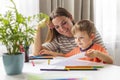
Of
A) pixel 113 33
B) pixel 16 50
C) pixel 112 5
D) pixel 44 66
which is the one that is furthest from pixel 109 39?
pixel 16 50

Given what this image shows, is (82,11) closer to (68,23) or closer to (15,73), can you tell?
(68,23)

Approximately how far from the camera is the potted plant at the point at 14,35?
109 centimetres

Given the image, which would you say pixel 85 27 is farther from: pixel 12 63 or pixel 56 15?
pixel 12 63

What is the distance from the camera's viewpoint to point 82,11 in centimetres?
266

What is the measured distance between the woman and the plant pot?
614 mm

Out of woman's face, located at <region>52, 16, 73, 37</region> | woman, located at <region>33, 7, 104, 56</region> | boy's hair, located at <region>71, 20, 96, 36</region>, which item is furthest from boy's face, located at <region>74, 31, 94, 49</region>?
woman's face, located at <region>52, 16, 73, 37</region>

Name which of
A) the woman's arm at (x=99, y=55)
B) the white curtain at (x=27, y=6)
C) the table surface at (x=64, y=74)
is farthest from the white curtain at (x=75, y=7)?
the table surface at (x=64, y=74)

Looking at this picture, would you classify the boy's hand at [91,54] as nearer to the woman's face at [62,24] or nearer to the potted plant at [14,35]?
the potted plant at [14,35]

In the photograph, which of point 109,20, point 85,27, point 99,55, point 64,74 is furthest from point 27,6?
point 64,74

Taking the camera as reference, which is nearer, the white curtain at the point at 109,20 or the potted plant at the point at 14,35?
the potted plant at the point at 14,35

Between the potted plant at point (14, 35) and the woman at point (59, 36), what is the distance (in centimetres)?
62

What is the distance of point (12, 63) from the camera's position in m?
1.14

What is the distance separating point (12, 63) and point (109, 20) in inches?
72.5

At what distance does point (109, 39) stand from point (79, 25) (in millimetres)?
1267
